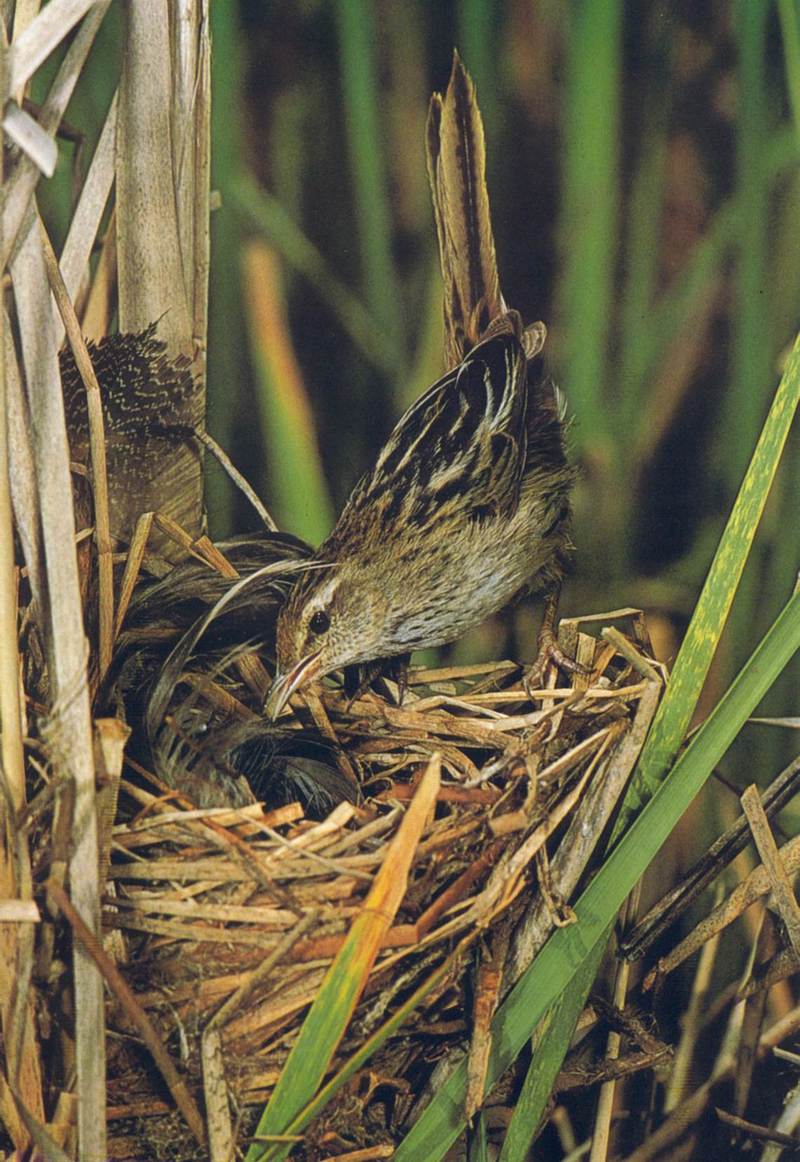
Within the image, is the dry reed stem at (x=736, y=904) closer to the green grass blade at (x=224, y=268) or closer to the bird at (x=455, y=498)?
the bird at (x=455, y=498)

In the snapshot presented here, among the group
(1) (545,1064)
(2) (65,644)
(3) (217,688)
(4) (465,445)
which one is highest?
(4) (465,445)

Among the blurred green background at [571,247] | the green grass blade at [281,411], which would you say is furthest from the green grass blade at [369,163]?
the green grass blade at [281,411]

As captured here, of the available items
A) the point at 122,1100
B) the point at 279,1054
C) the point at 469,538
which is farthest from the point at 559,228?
the point at 122,1100

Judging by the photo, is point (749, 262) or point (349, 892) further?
point (749, 262)

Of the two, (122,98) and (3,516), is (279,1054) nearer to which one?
(3,516)

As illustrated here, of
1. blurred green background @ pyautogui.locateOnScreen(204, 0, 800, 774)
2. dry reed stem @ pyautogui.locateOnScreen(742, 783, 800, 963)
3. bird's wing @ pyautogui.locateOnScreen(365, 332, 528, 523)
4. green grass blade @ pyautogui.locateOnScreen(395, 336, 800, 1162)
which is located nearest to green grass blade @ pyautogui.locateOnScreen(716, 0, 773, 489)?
blurred green background @ pyautogui.locateOnScreen(204, 0, 800, 774)

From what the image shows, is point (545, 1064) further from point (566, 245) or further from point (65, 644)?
point (566, 245)

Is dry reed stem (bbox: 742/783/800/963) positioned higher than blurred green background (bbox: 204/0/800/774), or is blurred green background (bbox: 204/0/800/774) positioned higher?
blurred green background (bbox: 204/0/800/774)

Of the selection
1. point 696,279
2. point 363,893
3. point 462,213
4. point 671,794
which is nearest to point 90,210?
point 462,213

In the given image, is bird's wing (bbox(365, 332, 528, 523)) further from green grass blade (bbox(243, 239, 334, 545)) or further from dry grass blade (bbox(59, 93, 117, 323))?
dry grass blade (bbox(59, 93, 117, 323))
